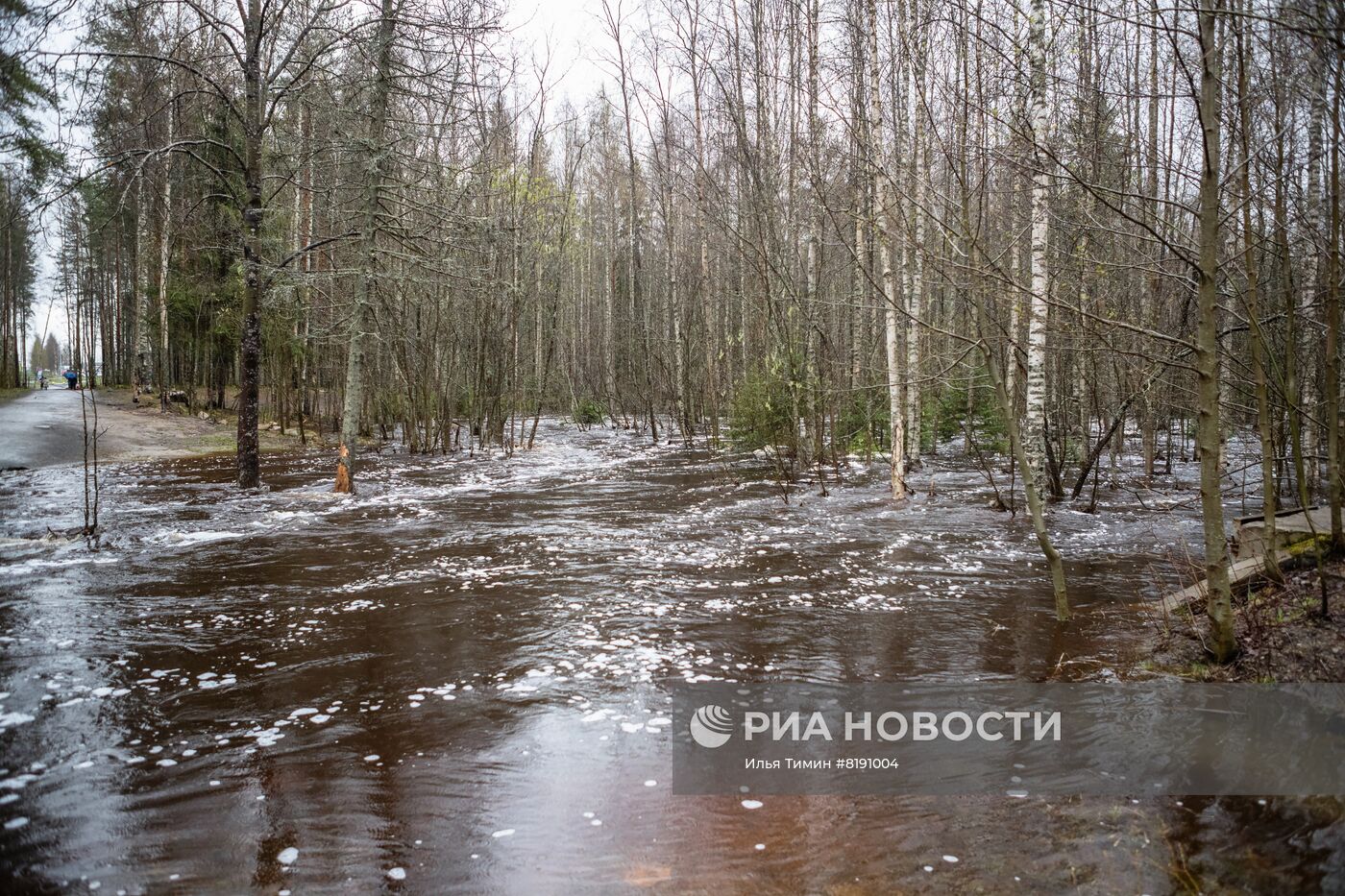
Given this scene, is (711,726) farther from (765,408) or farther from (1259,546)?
(765,408)

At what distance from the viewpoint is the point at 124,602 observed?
725cm

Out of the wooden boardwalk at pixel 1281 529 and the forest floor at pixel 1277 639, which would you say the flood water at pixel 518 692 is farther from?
the wooden boardwalk at pixel 1281 529

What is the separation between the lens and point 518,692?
5.23 metres

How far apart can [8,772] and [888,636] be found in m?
5.77

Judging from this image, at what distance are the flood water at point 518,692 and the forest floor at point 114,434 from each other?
9.55m

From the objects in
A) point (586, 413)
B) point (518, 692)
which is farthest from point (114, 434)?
point (518, 692)

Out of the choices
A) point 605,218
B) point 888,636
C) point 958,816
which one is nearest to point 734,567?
point 888,636

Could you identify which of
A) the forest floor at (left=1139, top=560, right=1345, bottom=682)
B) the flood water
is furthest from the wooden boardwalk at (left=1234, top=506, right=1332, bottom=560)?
the flood water

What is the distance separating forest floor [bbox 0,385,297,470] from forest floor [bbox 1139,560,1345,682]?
19313mm

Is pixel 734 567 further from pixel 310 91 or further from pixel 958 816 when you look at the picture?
pixel 310 91

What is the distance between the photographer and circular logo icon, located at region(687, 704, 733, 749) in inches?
181

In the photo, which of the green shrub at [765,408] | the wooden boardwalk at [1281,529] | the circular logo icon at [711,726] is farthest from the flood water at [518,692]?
the green shrub at [765,408]

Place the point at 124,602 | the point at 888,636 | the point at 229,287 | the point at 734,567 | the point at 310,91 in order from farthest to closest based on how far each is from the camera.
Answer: the point at 229,287, the point at 310,91, the point at 734,567, the point at 124,602, the point at 888,636

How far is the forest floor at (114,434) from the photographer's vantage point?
19.1m
